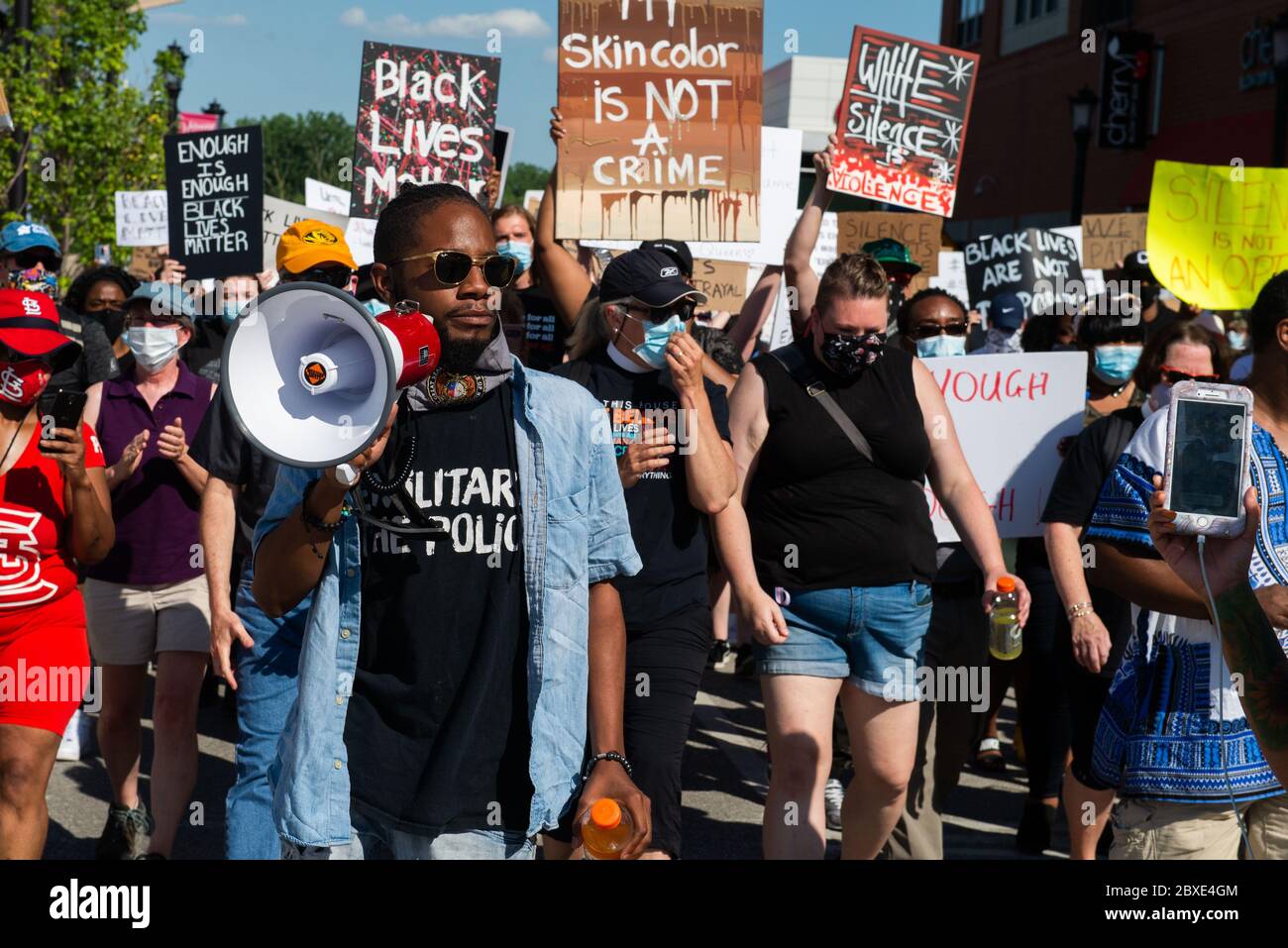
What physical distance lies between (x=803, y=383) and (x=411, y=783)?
252 centimetres

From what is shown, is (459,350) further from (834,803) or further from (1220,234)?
(1220,234)

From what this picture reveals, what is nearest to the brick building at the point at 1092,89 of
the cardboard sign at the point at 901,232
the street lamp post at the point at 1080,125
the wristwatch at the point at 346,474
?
the street lamp post at the point at 1080,125

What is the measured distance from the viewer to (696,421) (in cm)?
471

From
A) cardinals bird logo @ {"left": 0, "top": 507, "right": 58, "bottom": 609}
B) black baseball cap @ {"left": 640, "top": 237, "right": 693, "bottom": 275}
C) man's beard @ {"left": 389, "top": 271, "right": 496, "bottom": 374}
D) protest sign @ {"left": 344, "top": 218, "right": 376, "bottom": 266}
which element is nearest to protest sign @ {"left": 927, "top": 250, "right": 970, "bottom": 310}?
protest sign @ {"left": 344, "top": 218, "right": 376, "bottom": 266}

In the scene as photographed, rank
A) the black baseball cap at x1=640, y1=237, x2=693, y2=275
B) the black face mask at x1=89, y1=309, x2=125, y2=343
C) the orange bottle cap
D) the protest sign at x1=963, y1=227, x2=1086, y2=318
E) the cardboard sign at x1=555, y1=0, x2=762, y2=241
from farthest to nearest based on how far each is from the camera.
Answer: the protest sign at x1=963, y1=227, x2=1086, y2=318
the black face mask at x1=89, y1=309, x2=125, y2=343
the cardboard sign at x1=555, y1=0, x2=762, y2=241
the black baseball cap at x1=640, y1=237, x2=693, y2=275
the orange bottle cap

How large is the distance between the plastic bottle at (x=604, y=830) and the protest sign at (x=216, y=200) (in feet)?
23.9

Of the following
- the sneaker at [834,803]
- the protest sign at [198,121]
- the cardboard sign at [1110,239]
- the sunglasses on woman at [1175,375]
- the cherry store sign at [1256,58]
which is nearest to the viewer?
the sunglasses on woman at [1175,375]

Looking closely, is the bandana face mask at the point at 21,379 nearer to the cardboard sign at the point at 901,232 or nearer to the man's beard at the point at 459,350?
the man's beard at the point at 459,350

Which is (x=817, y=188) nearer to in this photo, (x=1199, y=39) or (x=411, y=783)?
(x=411, y=783)

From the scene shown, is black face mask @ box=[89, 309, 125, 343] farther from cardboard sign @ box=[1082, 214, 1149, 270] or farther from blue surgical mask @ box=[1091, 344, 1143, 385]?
cardboard sign @ box=[1082, 214, 1149, 270]

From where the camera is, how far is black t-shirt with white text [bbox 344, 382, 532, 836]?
290cm

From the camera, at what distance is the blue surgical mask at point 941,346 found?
6.98 meters

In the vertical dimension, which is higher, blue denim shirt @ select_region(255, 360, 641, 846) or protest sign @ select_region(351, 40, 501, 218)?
protest sign @ select_region(351, 40, 501, 218)

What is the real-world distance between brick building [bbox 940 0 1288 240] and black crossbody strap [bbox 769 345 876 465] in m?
23.2
